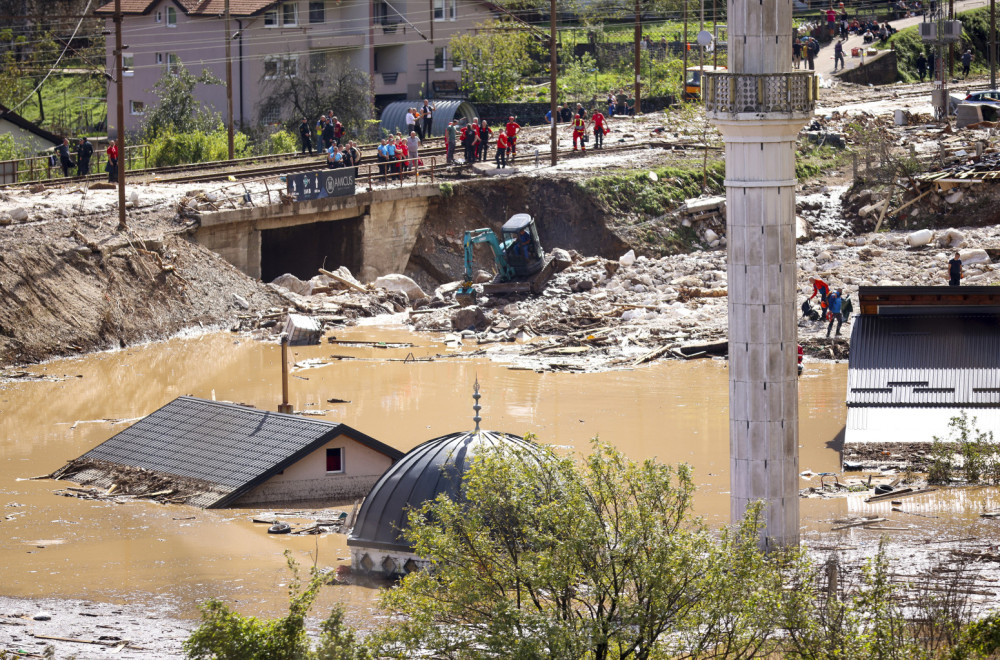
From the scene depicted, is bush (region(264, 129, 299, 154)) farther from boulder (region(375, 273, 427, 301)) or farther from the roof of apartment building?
boulder (region(375, 273, 427, 301))

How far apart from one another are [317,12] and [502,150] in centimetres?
1774

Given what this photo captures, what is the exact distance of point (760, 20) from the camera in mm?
21422

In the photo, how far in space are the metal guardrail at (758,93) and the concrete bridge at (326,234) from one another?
26932mm

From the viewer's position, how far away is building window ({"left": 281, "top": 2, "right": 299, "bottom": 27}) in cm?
6625

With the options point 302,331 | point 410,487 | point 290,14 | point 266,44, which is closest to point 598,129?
point 266,44

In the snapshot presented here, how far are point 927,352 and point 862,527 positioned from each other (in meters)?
6.67

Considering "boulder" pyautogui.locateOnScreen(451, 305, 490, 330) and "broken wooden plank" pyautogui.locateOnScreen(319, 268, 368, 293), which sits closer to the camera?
"boulder" pyautogui.locateOnScreen(451, 305, 490, 330)

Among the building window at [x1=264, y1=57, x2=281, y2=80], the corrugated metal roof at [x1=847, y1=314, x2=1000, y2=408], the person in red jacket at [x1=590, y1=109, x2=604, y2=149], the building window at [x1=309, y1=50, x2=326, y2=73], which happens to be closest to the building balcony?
the corrugated metal roof at [x1=847, y1=314, x2=1000, y2=408]

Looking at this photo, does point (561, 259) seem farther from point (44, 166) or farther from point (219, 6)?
Answer: point (219, 6)

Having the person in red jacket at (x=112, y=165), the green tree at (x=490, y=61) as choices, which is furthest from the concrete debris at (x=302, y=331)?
the green tree at (x=490, y=61)

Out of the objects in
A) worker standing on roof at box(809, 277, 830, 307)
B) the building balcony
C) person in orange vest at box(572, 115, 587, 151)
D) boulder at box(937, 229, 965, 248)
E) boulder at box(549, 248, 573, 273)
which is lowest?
worker standing on roof at box(809, 277, 830, 307)

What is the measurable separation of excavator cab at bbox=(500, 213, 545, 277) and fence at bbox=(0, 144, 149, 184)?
14.9 meters

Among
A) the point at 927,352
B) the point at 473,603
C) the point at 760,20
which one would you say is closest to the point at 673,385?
the point at 927,352

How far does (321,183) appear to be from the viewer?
48125 millimetres
